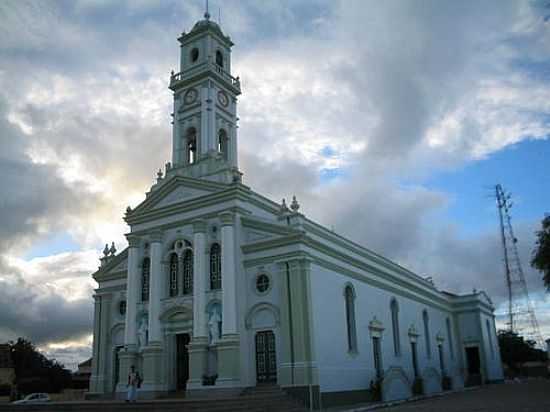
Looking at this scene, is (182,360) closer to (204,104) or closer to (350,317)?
(350,317)

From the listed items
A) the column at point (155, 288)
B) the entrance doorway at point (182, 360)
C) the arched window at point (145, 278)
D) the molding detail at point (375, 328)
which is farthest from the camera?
the molding detail at point (375, 328)

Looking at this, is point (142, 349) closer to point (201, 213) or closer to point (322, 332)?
point (201, 213)

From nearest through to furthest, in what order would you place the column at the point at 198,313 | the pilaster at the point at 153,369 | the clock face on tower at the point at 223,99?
the column at the point at 198,313 → the pilaster at the point at 153,369 → the clock face on tower at the point at 223,99

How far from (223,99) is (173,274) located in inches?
441

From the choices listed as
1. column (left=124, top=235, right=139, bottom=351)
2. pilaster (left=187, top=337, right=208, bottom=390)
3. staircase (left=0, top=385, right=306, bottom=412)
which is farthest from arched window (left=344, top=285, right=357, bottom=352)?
column (left=124, top=235, right=139, bottom=351)

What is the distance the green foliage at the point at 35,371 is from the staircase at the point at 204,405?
2420 centimetres

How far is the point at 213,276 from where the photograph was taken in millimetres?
30141

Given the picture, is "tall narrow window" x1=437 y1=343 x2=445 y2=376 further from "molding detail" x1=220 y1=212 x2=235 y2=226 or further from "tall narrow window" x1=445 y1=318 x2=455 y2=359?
"molding detail" x1=220 y1=212 x2=235 y2=226

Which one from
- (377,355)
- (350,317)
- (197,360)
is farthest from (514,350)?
(197,360)

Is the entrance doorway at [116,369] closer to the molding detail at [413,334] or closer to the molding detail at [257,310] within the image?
the molding detail at [257,310]

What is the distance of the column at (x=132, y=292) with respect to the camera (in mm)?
32028

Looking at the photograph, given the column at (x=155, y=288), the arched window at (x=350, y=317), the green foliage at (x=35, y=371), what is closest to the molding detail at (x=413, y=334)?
the arched window at (x=350, y=317)

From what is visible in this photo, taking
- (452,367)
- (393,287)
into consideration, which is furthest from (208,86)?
(452,367)

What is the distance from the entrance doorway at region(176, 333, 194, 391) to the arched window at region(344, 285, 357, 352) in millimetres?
8815
